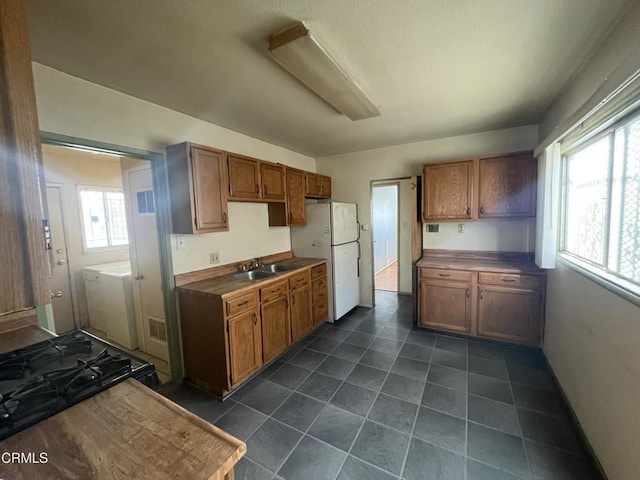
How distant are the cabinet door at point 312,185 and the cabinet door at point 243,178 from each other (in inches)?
38.0

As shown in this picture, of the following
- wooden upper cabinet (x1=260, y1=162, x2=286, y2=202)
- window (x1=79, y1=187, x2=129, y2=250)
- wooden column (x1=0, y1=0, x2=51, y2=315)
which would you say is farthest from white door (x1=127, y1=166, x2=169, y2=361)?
wooden column (x1=0, y1=0, x2=51, y2=315)

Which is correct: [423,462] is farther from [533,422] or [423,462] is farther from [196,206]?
[196,206]

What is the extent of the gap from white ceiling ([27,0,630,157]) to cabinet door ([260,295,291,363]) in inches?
73.7

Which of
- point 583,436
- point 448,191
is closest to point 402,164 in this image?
point 448,191

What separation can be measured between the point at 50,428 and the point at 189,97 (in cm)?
221

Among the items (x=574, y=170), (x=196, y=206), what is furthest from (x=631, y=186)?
(x=196, y=206)

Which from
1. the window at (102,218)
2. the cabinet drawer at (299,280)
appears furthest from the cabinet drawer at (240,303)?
the window at (102,218)

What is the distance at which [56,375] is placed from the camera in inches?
40.8

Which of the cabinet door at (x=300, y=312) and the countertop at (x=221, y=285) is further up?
the countertop at (x=221, y=285)

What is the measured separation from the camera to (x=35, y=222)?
425mm

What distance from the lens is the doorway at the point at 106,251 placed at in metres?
2.71

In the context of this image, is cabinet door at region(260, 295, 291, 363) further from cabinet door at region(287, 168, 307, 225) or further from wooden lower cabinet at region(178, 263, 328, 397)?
cabinet door at region(287, 168, 307, 225)

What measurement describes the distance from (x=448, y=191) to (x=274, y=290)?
7.84 ft

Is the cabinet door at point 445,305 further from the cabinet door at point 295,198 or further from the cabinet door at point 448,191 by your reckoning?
the cabinet door at point 295,198
